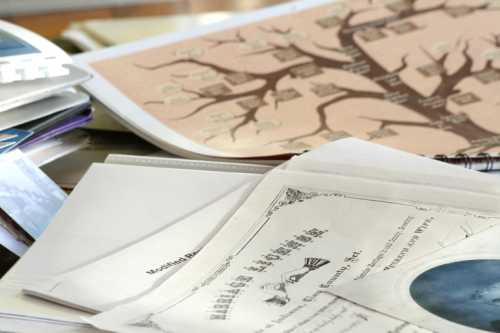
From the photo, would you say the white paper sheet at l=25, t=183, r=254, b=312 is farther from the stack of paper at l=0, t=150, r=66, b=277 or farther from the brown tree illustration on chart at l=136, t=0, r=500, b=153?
the brown tree illustration on chart at l=136, t=0, r=500, b=153

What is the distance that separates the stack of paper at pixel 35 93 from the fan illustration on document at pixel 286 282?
250 mm

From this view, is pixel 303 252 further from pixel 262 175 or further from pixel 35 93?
pixel 35 93

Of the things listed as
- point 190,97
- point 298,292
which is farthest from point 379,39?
point 298,292

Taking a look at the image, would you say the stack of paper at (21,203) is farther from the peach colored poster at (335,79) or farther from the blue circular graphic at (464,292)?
the blue circular graphic at (464,292)

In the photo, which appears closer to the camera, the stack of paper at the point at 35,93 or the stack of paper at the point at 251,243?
the stack of paper at the point at 251,243

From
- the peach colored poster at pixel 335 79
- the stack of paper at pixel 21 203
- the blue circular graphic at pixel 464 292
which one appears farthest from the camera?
the peach colored poster at pixel 335 79

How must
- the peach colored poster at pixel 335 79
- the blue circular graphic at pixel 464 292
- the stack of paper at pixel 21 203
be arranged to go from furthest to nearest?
the peach colored poster at pixel 335 79 → the stack of paper at pixel 21 203 → the blue circular graphic at pixel 464 292

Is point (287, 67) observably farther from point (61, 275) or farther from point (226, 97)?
point (61, 275)

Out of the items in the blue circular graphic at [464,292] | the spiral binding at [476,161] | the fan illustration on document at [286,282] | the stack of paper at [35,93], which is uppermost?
the stack of paper at [35,93]

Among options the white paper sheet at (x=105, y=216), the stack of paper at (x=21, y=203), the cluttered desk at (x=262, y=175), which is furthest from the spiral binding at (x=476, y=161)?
the stack of paper at (x=21, y=203)

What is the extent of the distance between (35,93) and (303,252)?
10.5 inches

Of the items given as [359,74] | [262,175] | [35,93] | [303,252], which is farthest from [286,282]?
[359,74]

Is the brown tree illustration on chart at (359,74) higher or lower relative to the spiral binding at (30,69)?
lower

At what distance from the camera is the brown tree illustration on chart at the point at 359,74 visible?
703 millimetres
